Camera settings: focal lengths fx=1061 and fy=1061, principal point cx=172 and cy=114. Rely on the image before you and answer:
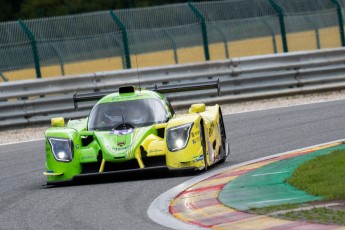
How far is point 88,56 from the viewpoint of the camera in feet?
79.8

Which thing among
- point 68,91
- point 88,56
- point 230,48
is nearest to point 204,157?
point 68,91

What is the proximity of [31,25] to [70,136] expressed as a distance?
1005cm

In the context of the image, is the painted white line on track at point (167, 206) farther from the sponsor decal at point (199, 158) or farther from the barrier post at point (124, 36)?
the barrier post at point (124, 36)

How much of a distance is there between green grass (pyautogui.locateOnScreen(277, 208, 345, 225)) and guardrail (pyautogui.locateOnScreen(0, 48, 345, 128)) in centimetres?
1297

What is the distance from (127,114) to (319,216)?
5.69m

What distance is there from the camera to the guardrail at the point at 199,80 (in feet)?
73.0

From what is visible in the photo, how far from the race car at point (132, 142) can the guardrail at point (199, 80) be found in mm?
7667

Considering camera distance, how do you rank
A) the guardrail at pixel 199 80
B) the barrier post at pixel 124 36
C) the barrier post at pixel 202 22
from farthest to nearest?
the barrier post at pixel 202 22 → the barrier post at pixel 124 36 → the guardrail at pixel 199 80

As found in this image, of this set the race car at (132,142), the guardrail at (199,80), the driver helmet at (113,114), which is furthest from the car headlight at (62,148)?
the guardrail at (199,80)

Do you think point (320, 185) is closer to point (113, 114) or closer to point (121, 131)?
point (121, 131)

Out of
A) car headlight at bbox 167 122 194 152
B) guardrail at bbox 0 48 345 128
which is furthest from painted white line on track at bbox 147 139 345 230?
guardrail at bbox 0 48 345 128

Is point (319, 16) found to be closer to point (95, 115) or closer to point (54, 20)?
point (54, 20)

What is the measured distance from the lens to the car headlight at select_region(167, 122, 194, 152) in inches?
524

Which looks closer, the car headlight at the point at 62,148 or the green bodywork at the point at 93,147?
the green bodywork at the point at 93,147
